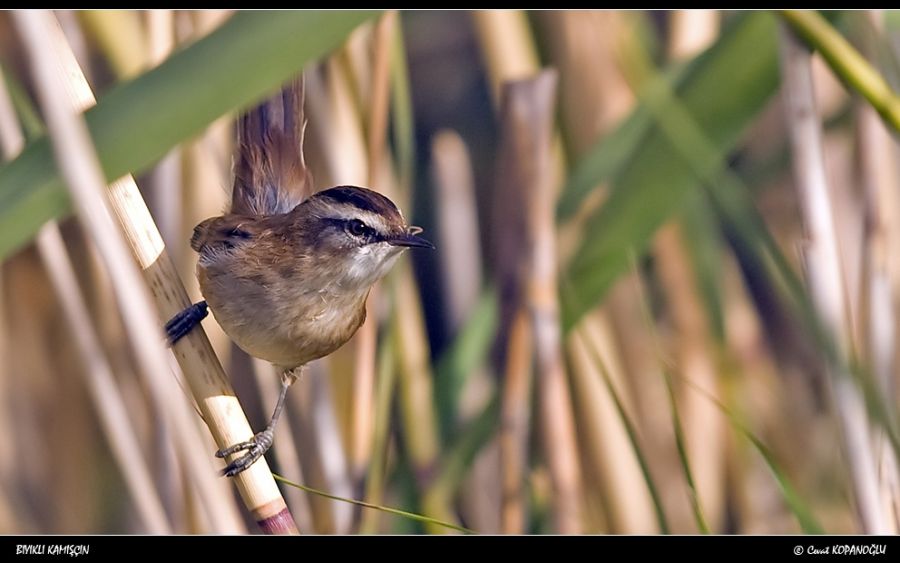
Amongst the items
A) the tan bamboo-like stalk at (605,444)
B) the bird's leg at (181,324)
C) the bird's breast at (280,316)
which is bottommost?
the tan bamboo-like stalk at (605,444)

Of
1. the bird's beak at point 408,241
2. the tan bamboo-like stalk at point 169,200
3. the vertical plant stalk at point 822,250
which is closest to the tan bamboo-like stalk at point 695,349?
the vertical plant stalk at point 822,250

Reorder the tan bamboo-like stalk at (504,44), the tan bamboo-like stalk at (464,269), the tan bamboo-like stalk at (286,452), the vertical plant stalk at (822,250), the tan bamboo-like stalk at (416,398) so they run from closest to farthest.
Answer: the vertical plant stalk at (822,250)
the tan bamboo-like stalk at (286,452)
the tan bamboo-like stalk at (416,398)
the tan bamboo-like stalk at (504,44)
the tan bamboo-like stalk at (464,269)

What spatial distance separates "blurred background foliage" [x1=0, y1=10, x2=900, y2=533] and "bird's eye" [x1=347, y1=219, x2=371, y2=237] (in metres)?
0.20

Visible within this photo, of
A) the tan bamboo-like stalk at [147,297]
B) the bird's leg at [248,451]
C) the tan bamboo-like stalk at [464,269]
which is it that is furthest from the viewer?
the tan bamboo-like stalk at [464,269]

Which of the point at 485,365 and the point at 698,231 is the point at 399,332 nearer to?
the point at 485,365

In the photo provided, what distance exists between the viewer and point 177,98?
0.90 meters

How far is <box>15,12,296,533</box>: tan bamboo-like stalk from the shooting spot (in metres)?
0.79


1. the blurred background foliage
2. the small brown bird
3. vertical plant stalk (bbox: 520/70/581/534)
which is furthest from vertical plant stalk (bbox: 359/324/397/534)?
vertical plant stalk (bbox: 520/70/581/534)

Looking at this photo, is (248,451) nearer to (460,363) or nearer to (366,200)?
(366,200)

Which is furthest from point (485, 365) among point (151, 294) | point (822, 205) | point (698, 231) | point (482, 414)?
point (151, 294)

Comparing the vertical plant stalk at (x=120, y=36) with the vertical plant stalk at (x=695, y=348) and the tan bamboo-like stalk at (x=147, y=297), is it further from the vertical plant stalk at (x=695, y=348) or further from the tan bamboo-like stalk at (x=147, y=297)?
the vertical plant stalk at (x=695, y=348)

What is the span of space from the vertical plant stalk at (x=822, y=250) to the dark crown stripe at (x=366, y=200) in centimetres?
50

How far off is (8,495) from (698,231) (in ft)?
4.06

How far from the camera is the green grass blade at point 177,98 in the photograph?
87 cm
